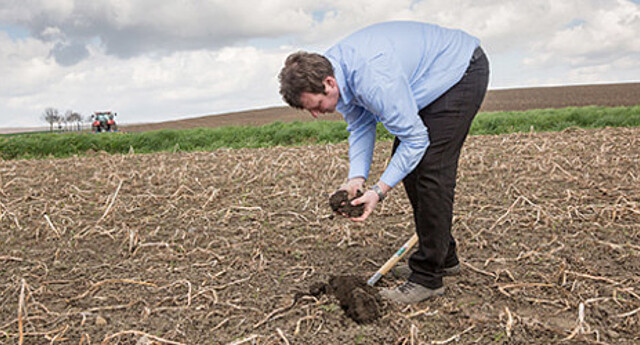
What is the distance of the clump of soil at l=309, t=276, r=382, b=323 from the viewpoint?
2648 millimetres

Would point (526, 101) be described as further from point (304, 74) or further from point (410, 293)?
point (304, 74)

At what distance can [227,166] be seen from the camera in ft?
20.8

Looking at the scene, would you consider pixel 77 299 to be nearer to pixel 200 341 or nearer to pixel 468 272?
pixel 200 341

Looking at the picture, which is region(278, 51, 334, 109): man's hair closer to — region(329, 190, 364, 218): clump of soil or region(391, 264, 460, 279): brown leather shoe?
region(329, 190, 364, 218): clump of soil

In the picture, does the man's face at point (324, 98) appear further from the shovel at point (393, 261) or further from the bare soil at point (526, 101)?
the bare soil at point (526, 101)

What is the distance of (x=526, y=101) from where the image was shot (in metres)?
24.3

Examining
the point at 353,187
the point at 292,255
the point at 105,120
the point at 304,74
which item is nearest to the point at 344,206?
the point at 353,187

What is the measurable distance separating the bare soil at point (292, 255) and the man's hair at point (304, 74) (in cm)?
118

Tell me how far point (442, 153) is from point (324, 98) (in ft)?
2.21

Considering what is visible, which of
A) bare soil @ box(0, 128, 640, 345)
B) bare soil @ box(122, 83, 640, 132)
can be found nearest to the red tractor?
bare soil @ box(122, 83, 640, 132)

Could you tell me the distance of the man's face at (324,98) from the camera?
233 centimetres

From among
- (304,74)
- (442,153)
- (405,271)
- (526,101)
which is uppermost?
(304,74)

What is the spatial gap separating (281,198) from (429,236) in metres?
2.30

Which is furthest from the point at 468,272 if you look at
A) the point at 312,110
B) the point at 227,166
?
the point at 227,166
